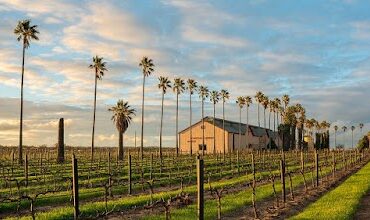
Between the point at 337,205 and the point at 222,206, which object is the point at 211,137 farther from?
the point at 337,205

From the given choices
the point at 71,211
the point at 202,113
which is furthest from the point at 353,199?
the point at 202,113

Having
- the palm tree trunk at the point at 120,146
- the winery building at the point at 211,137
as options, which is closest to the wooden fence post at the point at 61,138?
the palm tree trunk at the point at 120,146

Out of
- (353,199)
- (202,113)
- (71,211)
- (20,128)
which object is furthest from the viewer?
(202,113)

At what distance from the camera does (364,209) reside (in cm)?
2478

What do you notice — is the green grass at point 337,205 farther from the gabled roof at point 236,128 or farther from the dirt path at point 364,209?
the gabled roof at point 236,128

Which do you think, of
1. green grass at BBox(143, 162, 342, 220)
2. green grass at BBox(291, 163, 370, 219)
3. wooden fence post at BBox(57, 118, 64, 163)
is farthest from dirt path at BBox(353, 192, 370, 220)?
wooden fence post at BBox(57, 118, 64, 163)

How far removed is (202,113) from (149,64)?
2946 centimetres

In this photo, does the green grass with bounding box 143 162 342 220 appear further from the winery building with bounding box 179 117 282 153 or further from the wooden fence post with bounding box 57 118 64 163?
the winery building with bounding box 179 117 282 153

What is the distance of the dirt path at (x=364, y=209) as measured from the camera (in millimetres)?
22441

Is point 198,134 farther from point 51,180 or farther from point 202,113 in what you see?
point 51,180

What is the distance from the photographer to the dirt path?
73.6ft

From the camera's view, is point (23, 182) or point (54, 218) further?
point (23, 182)

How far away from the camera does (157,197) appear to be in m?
28.0

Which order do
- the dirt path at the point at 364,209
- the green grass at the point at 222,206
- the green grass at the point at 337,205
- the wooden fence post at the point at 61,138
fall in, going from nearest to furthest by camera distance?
the green grass at the point at 337,205 < the green grass at the point at 222,206 < the dirt path at the point at 364,209 < the wooden fence post at the point at 61,138
